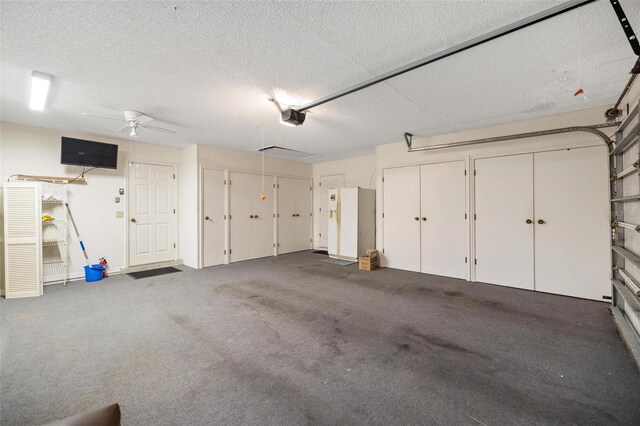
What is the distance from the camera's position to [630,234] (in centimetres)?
288

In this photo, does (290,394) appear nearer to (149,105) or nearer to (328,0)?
(328,0)

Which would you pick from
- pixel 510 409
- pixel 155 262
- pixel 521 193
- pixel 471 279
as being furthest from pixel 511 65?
pixel 155 262

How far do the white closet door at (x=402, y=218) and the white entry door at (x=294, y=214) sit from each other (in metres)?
2.85

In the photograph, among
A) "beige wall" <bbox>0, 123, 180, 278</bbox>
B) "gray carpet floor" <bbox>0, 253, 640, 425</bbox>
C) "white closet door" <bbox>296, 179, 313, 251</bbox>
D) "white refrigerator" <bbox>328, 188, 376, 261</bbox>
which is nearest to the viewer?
"gray carpet floor" <bbox>0, 253, 640, 425</bbox>

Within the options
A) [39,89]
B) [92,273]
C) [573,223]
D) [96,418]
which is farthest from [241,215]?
[573,223]

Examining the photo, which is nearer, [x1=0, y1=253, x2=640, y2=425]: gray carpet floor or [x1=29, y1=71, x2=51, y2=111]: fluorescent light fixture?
[x1=0, y1=253, x2=640, y2=425]: gray carpet floor

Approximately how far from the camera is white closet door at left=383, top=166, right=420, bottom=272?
16.8 feet

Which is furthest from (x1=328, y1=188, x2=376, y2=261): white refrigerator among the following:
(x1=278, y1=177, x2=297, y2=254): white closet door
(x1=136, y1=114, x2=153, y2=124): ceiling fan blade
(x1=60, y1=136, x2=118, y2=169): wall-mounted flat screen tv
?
(x1=60, y1=136, x2=118, y2=169): wall-mounted flat screen tv

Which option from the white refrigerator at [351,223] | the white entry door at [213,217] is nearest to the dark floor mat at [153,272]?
the white entry door at [213,217]

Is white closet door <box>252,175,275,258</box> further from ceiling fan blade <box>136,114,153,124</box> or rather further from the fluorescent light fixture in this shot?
the fluorescent light fixture

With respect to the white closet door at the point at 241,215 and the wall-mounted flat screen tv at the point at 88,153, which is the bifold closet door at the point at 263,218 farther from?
the wall-mounted flat screen tv at the point at 88,153

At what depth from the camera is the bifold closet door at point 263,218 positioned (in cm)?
650

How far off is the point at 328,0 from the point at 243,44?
808 mm

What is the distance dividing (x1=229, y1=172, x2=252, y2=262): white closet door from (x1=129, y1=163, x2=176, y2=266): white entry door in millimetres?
1277
